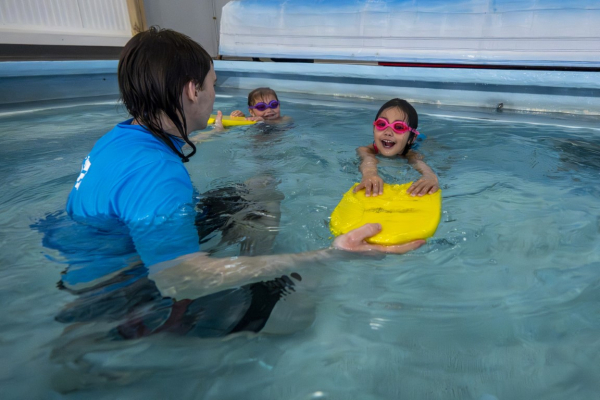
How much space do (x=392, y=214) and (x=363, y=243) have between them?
372 millimetres

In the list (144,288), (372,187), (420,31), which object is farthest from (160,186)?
(420,31)

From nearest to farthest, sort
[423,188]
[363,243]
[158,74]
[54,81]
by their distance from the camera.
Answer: [158,74] → [363,243] → [423,188] → [54,81]

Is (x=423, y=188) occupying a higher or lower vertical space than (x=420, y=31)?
lower

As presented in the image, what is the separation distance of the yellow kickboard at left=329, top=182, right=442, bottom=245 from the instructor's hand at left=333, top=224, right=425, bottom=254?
0.9 inches

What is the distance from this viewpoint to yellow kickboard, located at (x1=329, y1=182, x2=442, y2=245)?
1.76 meters

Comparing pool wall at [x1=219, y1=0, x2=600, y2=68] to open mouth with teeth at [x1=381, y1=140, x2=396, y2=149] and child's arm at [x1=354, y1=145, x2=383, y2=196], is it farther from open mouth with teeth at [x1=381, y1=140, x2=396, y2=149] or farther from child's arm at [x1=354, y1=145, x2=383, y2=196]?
child's arm at [x1=354, y1=145, x2=383, y2=196]

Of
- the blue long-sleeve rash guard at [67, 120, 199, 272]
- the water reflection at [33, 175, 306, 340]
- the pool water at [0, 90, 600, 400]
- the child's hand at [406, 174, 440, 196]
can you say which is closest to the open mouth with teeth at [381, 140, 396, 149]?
the pool water at [0, 90, 600, 400]

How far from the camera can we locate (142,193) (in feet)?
4.26

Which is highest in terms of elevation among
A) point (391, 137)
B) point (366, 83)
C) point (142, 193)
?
point (142, 193)

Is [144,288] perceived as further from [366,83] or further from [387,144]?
[366,83]

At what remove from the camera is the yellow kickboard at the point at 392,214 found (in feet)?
5.76

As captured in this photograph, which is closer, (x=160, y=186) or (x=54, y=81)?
(x=160, y=186)

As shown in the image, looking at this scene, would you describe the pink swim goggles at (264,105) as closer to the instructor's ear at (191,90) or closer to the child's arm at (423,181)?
the child's arm at (423,181)

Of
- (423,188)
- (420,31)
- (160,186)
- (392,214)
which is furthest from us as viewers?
(420,31)
